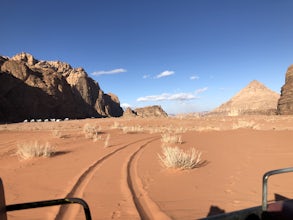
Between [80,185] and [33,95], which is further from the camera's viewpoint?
[33,95]

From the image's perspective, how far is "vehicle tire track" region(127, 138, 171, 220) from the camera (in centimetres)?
537

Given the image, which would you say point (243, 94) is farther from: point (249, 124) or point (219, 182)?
point (219, 182)

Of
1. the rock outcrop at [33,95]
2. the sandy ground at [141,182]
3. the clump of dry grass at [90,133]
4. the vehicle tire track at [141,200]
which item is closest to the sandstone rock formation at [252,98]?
the rock outcrop at [33,95]

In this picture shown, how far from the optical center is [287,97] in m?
47.7

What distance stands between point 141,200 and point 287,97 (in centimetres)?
4640

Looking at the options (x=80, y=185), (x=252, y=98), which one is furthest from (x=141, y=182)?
(x=252, y=98)

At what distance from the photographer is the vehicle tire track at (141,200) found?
5.37 m

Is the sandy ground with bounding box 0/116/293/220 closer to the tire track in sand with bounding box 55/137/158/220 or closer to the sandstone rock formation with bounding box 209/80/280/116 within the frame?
Answer: the tire track in sand with bounding box 55/137/158/220

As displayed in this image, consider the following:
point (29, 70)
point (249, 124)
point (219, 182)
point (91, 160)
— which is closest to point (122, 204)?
point (219, 182)

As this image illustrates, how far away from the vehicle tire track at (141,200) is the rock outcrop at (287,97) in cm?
4197

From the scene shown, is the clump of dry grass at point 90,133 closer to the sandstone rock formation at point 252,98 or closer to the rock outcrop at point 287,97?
the rock outcrop at point 287,97

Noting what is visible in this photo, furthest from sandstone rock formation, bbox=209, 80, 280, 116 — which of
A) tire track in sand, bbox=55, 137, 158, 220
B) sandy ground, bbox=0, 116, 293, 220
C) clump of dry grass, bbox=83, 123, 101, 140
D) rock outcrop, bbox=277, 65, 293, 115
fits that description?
tire track in sand, bbox=55, 137, 158, 220

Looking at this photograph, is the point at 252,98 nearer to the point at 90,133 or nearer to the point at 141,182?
the point at 90,133

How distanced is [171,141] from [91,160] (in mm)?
5011
